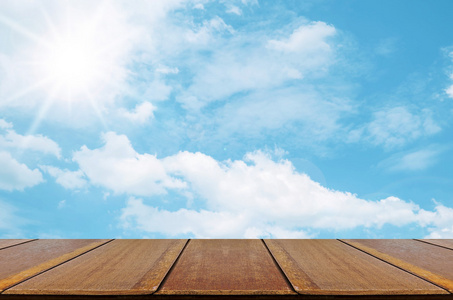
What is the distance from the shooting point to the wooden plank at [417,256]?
7.29 feet

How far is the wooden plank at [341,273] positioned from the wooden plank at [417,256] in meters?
0.12

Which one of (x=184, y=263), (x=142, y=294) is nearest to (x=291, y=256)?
(x=184, y=263)

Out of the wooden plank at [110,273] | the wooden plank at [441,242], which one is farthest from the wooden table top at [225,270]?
the wooden plank at [441,242]

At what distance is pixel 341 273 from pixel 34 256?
2544 millimetres

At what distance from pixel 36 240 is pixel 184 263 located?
2283 millimetres

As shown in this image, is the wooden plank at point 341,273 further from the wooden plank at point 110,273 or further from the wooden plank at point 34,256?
the wooden plank at point 34,256

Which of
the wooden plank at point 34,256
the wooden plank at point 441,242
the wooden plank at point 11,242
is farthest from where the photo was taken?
the wooden plank at point 441,242

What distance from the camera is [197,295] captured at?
178 centimetres

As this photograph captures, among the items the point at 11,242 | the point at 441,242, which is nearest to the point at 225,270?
the point at 11,242

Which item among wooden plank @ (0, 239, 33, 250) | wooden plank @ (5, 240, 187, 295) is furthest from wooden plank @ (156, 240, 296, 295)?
wooden plank @ (0, 239, 33, 250)

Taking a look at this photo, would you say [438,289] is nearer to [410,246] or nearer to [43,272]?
[410,246]

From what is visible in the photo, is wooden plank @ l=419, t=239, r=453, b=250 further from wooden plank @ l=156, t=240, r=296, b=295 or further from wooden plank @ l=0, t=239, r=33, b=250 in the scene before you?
wooden plank @ l=0, t=239, r=33, b=250

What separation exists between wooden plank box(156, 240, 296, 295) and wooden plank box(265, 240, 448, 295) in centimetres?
11

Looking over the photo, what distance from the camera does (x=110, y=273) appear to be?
218 cm
